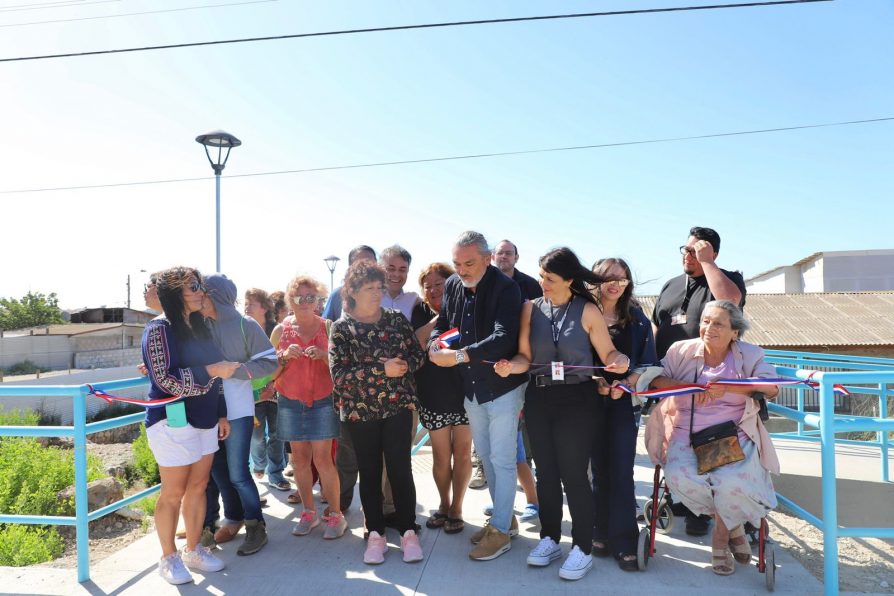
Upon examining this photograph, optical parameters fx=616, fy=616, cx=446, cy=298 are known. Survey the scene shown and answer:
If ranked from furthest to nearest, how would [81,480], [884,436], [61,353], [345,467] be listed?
[61,353]
[884,436]
[345,467]
[81,480]

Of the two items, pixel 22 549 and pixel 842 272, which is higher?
pixel 842 272

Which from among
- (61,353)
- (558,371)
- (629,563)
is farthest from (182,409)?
(61,353)

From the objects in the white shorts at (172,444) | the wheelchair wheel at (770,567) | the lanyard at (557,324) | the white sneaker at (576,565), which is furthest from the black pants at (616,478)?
the white shorts at (172,444)

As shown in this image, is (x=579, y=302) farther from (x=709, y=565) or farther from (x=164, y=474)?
(x=164, y=474)

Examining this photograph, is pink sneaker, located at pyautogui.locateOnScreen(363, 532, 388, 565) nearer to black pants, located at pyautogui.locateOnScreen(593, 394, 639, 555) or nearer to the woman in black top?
the woman in black top

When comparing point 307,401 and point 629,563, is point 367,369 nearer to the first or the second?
point 307,401

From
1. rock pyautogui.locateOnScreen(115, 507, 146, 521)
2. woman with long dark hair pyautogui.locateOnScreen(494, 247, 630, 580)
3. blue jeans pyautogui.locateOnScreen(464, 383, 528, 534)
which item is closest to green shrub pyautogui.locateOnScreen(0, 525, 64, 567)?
rock pyautogui.locateOnScreen(115, 507, 146, 521)

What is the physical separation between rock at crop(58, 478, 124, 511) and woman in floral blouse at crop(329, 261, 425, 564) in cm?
484

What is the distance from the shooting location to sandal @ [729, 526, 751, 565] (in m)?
3.41

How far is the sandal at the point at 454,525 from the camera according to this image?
4055 mm

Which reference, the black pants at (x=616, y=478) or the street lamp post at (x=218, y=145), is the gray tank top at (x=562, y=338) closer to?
the black pants at (x=616, y=478)

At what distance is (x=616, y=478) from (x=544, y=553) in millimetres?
588

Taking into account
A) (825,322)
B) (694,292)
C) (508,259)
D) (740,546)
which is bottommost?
(740,546)

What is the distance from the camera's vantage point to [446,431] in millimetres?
4020
